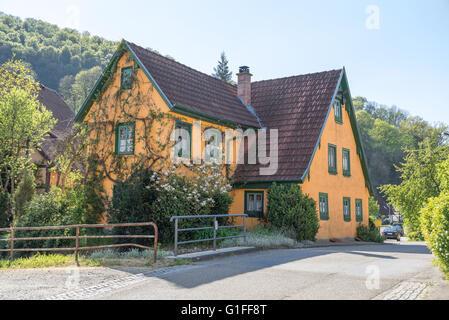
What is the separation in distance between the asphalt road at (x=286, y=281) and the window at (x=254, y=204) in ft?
26.3

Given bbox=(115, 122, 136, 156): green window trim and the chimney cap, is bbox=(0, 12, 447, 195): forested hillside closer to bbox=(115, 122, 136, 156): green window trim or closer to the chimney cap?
the chimney cap

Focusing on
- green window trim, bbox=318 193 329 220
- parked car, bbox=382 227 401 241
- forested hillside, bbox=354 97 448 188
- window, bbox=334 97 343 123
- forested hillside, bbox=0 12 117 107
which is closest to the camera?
green window trim, bbox=318 193 329 220

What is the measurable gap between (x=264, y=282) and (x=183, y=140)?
Answer: 32.2 ft

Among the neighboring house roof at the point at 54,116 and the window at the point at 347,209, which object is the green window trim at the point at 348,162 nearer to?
the window at the point at 347,209

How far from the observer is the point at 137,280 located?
29.6ft

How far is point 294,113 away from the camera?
21.6m

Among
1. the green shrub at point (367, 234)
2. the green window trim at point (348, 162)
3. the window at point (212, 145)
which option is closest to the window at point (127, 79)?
the window at point (212, 145)

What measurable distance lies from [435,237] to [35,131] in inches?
788

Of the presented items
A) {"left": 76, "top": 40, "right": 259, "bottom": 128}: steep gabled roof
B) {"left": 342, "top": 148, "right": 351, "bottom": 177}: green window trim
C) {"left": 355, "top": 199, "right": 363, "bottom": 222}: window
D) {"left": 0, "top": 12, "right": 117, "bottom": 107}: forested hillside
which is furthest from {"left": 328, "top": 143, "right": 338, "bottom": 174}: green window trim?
{"left": 0, "top": 12, "right": 117, "bottom": 107}: forested hillside

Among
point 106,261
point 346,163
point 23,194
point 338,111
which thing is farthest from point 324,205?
point 23,194

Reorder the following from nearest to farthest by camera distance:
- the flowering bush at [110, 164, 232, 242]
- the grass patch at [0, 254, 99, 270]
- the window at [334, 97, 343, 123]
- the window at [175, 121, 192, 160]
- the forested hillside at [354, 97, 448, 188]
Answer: the grass patch at [0, 254, 99, 270] < the flowering bush at [110, 164, 232, 242] < the window at [175, 121, 192, 160] < the window at [334, 97, 343, 123] < the forested hillside at [354, 97, 448, 188]

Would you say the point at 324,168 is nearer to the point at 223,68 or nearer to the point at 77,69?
the point at 223,68

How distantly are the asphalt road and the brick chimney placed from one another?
13559 mm

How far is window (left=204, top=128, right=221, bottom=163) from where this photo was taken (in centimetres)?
1862
